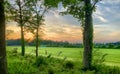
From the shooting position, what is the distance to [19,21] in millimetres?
39562

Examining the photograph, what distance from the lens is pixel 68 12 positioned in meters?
21.5

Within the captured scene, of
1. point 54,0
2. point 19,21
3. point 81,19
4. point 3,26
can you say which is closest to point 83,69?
point 81,19

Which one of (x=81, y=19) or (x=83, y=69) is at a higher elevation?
(x=81, y=19)

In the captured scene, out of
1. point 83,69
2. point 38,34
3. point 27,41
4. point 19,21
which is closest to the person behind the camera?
point 83,69

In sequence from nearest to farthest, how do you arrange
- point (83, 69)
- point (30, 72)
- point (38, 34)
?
point (30, 72)
point (83, 69)
point (38, 34)

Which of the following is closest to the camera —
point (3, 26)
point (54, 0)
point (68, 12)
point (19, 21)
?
point (3, 26)

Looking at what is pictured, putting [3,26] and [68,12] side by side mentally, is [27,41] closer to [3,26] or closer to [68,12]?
[68,12]

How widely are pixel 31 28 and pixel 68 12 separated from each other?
17.0m

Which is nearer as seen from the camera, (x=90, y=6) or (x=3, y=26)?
(x=3, y=26)

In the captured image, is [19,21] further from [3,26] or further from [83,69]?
[3,26]

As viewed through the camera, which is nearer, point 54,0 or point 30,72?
point 54,0


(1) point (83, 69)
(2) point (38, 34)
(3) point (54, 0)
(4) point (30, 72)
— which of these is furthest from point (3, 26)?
(2) point (38, 34)

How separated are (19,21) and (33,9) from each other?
131 inches

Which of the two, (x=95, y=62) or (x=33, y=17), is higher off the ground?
(x=33, y=17)
